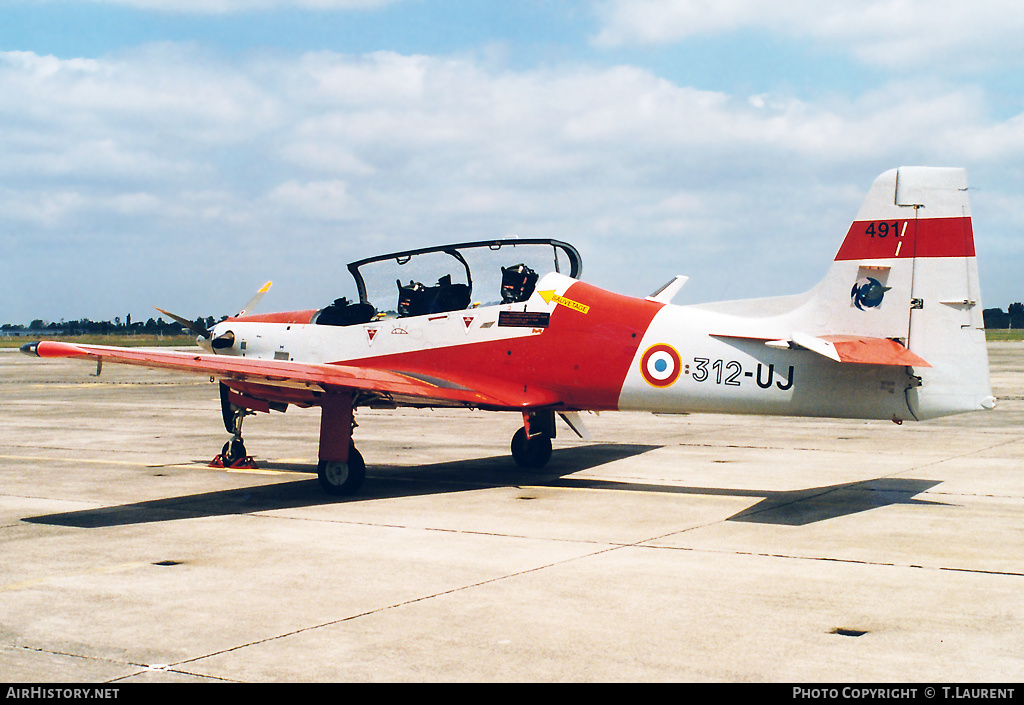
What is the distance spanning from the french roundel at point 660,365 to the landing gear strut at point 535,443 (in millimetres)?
3146

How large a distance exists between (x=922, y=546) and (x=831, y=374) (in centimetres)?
240

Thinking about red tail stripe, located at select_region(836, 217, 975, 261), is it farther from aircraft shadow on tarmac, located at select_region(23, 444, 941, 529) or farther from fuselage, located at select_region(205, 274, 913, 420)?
aircraft shadow on tarmac, located at select_region(23, 444, 941, 529)

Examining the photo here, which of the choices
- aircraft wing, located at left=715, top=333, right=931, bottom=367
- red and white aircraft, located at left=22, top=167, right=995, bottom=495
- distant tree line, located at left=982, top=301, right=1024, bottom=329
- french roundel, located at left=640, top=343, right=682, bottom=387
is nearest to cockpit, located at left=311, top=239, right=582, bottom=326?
red and white aircraft, located at left=22, top=167, right=995, bottom=495

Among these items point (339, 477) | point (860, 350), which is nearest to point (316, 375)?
point (339, 477)

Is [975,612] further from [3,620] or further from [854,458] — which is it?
[854,458]

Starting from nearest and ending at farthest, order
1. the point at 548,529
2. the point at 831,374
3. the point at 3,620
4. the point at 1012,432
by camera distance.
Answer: the point at 3,620, the point at 548,529, the point at 831,374, the point at 1012,432

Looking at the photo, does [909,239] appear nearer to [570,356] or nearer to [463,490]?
[570,356]

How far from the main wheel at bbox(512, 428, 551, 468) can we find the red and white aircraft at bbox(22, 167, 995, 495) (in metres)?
0.03

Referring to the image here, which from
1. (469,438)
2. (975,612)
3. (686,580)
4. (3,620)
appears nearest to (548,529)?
(686,580)

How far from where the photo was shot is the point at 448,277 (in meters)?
13.4

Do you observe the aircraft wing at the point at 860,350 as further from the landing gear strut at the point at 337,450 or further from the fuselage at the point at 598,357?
the landing gear strut at the point at 337,450

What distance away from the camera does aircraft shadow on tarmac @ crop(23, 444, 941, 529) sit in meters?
10.4

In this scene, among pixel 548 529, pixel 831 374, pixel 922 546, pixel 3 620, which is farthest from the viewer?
pixel 831 374
